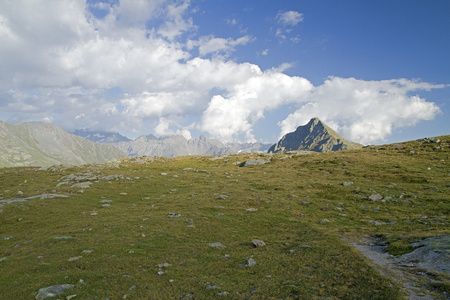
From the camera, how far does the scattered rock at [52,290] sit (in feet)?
38.7

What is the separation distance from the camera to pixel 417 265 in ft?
40.2

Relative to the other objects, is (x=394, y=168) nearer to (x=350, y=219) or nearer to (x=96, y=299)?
(x=350, y=219)

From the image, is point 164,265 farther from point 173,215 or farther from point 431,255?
point 431,255

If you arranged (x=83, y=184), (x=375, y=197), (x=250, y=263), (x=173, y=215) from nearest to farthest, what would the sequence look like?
(x=250, y=263), (x=173, y=215), (x=375, y=197), (x=83, y=184)

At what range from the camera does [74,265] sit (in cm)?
1543

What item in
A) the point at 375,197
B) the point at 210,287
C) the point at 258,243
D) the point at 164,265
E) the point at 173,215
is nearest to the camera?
the point at 210,287

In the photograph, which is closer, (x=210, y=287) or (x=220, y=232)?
(x=210, y=287)

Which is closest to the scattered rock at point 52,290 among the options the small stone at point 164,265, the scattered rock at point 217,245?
the small stone at point 164,265

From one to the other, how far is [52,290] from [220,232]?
1286 cm

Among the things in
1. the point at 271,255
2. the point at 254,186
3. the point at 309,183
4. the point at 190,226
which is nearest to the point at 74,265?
the point at 190,226

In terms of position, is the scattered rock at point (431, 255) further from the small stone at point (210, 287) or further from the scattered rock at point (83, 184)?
the scattered rock at point (83, 184)

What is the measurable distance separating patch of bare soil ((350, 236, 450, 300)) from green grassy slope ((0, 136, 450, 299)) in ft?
2.15

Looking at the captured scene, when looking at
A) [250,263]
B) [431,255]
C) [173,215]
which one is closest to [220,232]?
[250,263]

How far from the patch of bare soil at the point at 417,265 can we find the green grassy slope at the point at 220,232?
0.66 meters
